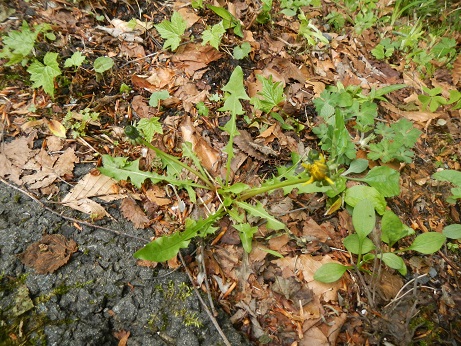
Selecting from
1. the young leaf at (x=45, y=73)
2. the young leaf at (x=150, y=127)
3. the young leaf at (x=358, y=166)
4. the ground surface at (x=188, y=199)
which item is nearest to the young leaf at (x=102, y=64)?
the ground surface at (x=188, y=199)

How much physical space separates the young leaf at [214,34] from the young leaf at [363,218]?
1.57m

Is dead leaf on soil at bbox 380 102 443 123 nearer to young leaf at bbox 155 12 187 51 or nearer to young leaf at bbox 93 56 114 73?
young leaf at bbox 155 12 187 51

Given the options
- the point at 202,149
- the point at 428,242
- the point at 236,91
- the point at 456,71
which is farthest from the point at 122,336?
the point at 456,71

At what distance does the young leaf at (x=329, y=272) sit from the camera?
204 centimetres

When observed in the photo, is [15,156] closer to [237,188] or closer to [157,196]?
[157,196]

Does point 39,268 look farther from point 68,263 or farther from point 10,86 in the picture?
point 10,86

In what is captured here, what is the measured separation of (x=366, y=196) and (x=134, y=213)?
1502mm

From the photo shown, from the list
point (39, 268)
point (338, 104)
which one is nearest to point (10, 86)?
point (39, 268)

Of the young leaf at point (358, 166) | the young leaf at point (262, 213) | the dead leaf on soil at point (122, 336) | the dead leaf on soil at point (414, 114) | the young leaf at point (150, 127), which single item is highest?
the dead leaf on soil at point (414, 114)

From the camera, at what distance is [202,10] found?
3.05 meters

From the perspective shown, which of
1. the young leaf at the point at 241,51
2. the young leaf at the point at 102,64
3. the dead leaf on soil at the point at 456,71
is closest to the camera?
the young leaf at the point at 102,64

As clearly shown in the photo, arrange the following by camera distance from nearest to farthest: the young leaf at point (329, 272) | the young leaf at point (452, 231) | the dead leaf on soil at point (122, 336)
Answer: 1. the dead leaf on soil at point (122, 336)
2. the young leaf at point (329, 272)
3. the young leaf at point (452, 231)

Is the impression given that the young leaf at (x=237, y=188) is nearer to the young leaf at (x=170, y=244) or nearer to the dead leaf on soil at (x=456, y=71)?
the young leaf at (x=170, y=244)

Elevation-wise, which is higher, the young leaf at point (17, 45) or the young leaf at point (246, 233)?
the young leaf at point (17, 45)
